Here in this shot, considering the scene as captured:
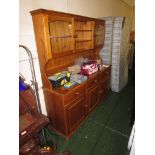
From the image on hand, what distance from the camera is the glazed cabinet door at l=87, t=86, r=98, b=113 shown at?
228 cm

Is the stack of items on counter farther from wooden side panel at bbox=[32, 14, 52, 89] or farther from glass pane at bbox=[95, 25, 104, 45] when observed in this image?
glass pane at bbox=[95, 25, 104, 45]

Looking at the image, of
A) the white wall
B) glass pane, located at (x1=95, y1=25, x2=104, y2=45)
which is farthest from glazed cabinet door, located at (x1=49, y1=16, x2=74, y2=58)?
glass pane, located at (x1=95, y1=25, x2=104, y2=45)

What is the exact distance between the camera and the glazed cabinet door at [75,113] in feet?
5.91

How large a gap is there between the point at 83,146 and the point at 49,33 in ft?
5.24

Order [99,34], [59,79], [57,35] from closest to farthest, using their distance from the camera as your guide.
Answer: [57,35] < [59,79] < [99,34]

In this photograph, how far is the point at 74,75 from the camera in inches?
80.5

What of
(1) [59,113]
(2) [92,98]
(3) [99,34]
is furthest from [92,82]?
(3) [99,34]

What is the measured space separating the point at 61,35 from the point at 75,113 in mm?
1178

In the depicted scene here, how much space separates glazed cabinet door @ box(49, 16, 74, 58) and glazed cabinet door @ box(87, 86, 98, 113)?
84 cm

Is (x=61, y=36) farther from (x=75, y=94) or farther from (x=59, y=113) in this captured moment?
(x=59, y=113)

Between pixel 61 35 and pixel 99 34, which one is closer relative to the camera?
pixel 61 35
